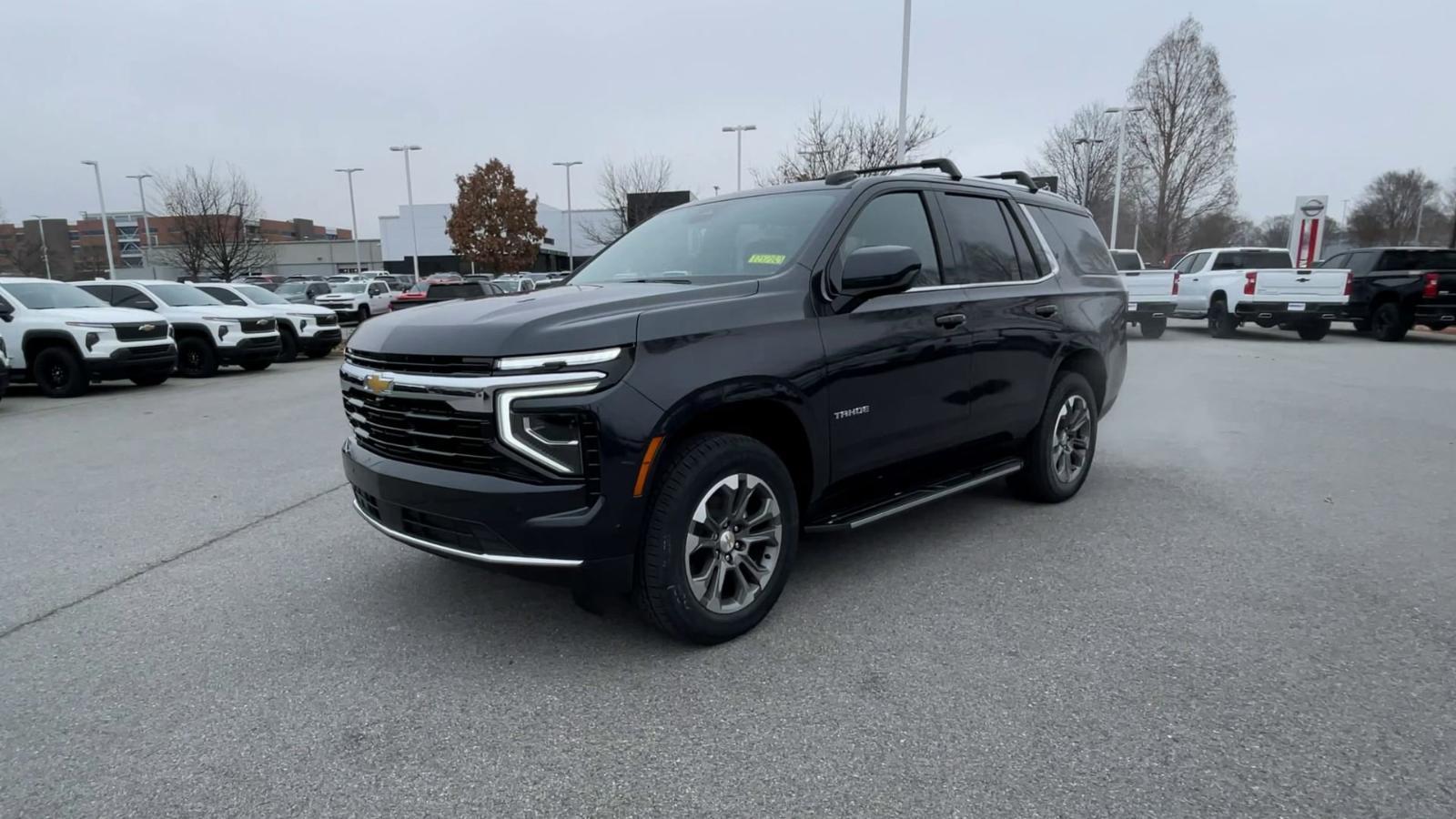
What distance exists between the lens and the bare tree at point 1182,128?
130 feet

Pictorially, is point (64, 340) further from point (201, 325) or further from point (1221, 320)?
point (1221, 320)

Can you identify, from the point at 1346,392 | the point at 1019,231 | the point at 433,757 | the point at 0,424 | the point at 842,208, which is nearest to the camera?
the point at 433,757

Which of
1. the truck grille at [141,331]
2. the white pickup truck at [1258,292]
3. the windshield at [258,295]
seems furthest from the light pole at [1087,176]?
the truck grille at [141,331]

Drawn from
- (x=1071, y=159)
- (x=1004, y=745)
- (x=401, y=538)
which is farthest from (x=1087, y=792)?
(x=1071, y=159)

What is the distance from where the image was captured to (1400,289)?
17797 mm

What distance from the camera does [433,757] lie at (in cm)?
267

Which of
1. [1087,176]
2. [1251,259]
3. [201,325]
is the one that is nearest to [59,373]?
[201,325]

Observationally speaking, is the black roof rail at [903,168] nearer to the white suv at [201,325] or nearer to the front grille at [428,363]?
the front grille at [428,363]

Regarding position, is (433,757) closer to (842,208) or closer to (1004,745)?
(1004,745)

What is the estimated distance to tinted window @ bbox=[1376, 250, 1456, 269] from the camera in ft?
58.1

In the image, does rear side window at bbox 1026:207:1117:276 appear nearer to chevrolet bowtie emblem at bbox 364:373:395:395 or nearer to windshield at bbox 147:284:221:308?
chevrolet bowtie emblem at bbox 364:373:395:395

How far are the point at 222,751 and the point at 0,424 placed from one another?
31.8ft

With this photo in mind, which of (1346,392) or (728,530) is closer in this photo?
(728,530)

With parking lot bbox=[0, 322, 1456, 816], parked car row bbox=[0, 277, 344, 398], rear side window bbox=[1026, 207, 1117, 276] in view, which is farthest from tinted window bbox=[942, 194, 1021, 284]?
parked car row bbox=[0, 277, 344, 398]
